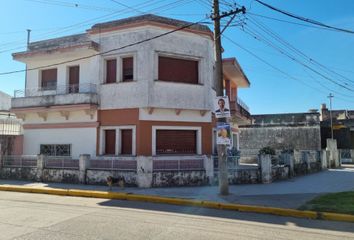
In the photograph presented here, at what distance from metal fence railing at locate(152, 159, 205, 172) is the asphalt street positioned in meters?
3.57

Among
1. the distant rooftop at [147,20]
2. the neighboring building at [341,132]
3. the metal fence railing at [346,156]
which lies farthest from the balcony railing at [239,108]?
the neighboring building at [341,132]

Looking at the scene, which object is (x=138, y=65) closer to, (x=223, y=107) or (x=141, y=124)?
(x=141, y=124)

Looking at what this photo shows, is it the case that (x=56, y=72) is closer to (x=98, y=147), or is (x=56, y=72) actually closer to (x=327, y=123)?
(x=98, y=147)

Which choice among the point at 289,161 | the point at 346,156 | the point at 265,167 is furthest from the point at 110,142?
the point at 346,156

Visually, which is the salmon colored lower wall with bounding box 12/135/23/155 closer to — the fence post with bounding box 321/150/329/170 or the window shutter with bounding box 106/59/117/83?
the window shutter with bounding box 106/59/117/83

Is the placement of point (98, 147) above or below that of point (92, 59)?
below

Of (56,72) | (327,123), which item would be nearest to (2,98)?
(56,72)

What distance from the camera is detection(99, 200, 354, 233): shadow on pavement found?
805cm

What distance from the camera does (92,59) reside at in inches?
680

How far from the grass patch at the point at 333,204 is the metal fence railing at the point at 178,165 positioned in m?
5.10

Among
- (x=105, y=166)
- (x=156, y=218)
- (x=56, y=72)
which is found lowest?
(x=156, y=218)

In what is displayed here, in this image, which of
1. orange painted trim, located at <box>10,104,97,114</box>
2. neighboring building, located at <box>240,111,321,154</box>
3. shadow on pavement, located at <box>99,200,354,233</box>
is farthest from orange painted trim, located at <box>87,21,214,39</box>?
neighboring building, located at <box>240,111,321,154</box>

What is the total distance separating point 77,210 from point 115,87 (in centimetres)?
802

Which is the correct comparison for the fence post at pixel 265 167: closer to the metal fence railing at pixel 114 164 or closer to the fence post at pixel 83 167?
the metal fence railing at pixel 114 164
